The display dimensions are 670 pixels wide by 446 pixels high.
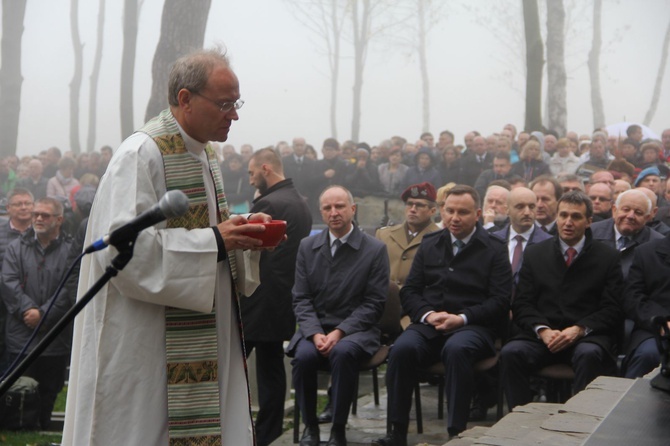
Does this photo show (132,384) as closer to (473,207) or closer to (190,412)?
(190,412)

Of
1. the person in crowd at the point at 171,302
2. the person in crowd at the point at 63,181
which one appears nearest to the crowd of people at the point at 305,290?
the person in crowd at the point at 171,302

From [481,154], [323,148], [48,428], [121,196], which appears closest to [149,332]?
[121,196]

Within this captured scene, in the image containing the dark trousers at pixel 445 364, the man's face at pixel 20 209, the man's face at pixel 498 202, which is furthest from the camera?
the man's face at pixel 20 209

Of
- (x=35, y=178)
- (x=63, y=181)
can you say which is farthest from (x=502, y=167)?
(x=35, y=178)

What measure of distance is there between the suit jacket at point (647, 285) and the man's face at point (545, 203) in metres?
1.44

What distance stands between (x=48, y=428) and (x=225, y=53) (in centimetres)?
492

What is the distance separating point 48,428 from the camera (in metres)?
7.59

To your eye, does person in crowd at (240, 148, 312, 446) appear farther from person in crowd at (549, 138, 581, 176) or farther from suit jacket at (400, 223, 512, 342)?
person in crowd at (549, 138, 581, 176)

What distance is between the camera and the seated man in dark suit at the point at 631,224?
6961mm

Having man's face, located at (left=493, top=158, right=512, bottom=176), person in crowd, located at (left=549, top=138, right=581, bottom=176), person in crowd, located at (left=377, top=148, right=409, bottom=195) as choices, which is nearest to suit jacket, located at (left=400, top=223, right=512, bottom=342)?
man's face, located at (left=493, top=158, right=512, bottom=176)

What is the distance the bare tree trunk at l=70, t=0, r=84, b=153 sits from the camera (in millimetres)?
19125

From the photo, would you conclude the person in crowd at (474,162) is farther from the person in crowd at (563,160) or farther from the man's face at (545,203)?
the man's face at (545,203)

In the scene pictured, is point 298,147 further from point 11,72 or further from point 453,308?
point 453,308

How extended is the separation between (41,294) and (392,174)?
7.60m
